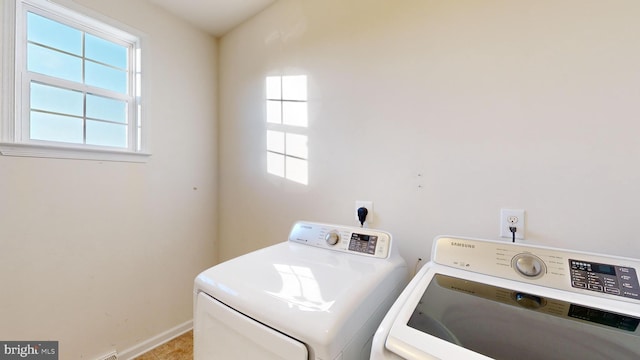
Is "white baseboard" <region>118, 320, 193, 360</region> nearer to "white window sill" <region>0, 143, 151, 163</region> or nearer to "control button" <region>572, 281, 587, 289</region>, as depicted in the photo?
"white window sill" <region>0, 143, 151, 163</region>

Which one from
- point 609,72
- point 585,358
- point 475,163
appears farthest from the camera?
point 475,163

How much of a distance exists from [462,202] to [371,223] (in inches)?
18.6

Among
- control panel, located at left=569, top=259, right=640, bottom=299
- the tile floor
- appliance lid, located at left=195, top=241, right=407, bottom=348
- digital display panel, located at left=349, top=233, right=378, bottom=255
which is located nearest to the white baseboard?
the tile floor

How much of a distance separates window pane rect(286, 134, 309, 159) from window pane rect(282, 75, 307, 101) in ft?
0.86

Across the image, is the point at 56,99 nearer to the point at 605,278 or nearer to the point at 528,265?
the point at 528,265

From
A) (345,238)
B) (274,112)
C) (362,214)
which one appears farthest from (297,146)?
(345,238)

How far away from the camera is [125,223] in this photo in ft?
5.77

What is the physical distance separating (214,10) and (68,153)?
1.42 metres

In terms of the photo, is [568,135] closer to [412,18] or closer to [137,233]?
[412,18]

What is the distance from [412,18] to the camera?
4.33ft

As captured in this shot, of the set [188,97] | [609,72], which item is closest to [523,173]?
[609,72]

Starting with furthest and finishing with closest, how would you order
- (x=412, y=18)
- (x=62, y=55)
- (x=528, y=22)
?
(x=62, y=55) < (x=412, y=18) < (x=528, y=22)

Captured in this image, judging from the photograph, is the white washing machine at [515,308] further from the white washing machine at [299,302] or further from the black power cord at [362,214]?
the black power cord at [362,214]

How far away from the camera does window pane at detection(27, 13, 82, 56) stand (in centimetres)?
146
